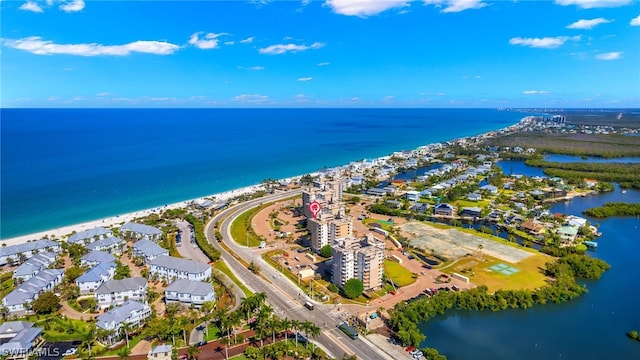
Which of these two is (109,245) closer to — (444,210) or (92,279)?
(92,279)

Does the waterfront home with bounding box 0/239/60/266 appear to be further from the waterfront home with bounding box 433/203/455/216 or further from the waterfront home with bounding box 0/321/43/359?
the waterfront home with bounding box 433/203/455/216

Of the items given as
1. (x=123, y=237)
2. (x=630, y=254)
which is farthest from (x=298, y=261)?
(x=630, y=254)

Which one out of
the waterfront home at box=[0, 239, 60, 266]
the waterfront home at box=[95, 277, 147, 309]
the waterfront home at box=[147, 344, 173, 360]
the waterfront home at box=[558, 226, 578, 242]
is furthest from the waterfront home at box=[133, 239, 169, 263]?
the waterfront home at box=[558, 226, 578, 242]

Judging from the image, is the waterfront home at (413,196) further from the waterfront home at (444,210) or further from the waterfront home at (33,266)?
the waterfront home at (33,266)

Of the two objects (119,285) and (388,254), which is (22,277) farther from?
(388,254)

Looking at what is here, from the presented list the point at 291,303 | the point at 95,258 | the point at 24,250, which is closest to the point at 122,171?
the point at 24,250

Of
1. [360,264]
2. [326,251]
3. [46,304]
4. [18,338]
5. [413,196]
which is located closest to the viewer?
[18,338]
